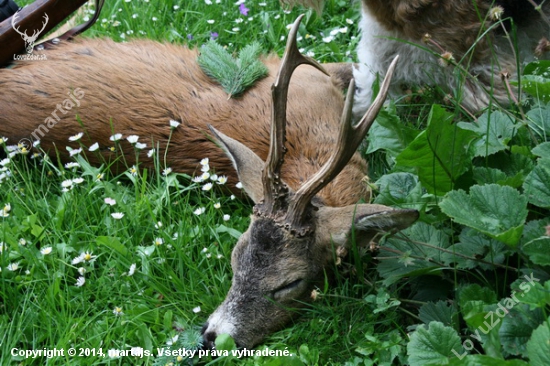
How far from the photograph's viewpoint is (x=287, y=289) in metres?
3.66

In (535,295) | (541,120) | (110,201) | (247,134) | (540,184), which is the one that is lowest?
(110,201)

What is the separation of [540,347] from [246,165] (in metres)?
1.90

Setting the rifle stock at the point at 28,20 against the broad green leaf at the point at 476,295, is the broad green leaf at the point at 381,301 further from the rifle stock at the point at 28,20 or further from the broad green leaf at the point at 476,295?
the rifle stock at the point at 28,20

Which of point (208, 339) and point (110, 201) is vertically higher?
point (110, 201)

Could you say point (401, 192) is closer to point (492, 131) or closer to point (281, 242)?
point (492, 131)

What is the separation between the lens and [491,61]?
14.2ft

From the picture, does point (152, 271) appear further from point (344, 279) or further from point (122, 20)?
point (122, 20)

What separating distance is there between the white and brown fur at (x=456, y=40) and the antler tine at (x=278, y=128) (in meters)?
0.80

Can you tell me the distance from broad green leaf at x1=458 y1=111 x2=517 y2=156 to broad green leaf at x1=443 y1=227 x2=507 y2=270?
1.39ft

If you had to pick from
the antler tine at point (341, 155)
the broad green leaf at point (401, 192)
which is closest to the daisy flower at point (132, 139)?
the antler tine at point (341, 155)

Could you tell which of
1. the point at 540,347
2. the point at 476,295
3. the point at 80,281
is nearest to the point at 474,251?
the point at 476,295

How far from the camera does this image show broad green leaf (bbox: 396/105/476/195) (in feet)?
11.2

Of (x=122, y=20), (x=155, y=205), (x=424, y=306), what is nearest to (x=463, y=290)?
(x=424, y=306)

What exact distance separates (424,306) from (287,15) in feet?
11.6
